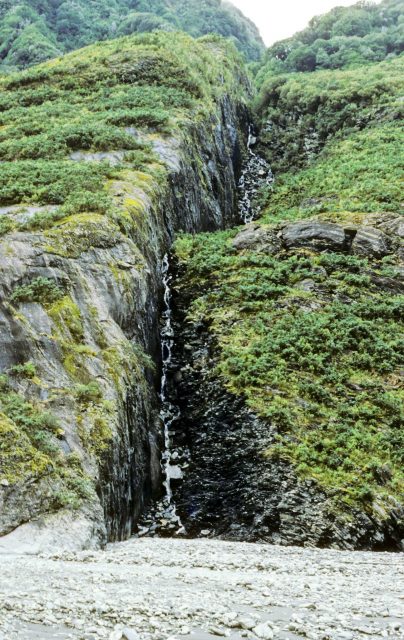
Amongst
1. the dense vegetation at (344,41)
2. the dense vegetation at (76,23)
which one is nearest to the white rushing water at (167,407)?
the dense vegetation at (344,41)

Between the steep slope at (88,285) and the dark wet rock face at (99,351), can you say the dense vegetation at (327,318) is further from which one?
the steep slope at (88,285)

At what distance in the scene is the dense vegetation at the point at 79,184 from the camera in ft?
51.4

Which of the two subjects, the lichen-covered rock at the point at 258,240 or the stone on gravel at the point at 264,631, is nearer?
the stone on gravel at the point at 264,631

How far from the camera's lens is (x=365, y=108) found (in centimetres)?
5169

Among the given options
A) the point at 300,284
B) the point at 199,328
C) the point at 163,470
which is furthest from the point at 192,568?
the point at 300,284

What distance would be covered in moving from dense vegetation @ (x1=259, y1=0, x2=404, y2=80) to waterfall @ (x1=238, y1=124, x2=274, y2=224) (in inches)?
769

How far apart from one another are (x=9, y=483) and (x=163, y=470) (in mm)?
8718

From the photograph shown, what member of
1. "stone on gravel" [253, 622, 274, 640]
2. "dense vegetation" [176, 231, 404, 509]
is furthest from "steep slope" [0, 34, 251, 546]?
"stone on gravel" [253, 622, 274, 640]

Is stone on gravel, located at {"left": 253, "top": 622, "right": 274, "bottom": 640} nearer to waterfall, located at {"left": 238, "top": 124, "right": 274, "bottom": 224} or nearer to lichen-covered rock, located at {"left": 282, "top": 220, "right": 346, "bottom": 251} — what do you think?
lichen-covered rock, located at {"left": 282, "top": 220, "right": 346, "bottom": 251}

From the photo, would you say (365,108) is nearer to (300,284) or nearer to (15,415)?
(300,284)

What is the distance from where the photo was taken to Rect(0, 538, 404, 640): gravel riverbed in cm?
669

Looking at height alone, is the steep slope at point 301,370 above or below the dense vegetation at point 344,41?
below

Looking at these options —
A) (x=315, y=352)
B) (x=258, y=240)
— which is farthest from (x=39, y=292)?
(x=258, y=240)

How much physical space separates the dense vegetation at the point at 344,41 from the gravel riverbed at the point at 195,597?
6630 centimetres
